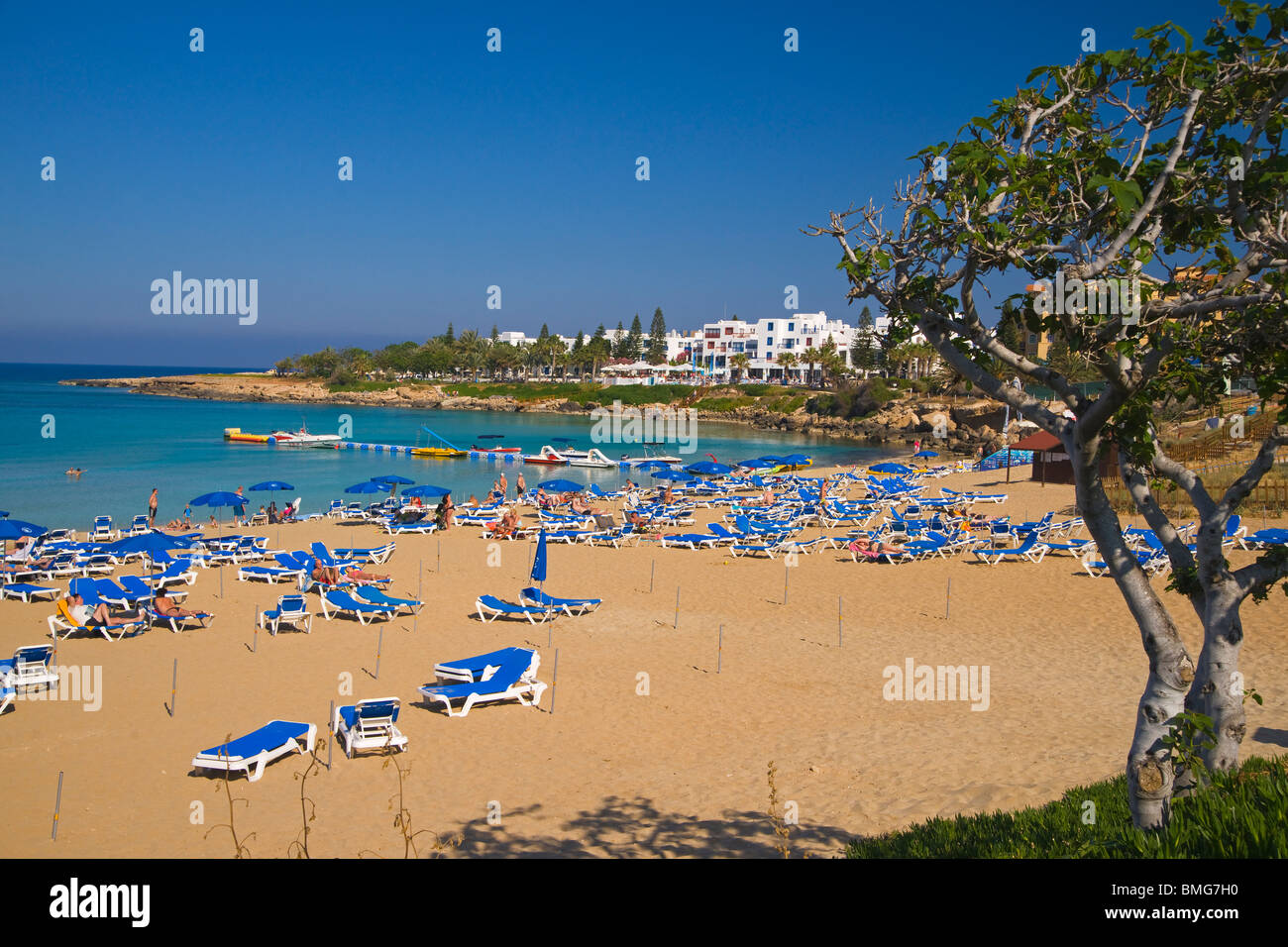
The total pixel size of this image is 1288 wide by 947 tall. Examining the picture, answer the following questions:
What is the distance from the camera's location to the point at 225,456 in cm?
5066

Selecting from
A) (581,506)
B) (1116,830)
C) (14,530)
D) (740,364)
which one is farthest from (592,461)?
(740,364)

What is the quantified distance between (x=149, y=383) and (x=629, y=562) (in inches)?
6718

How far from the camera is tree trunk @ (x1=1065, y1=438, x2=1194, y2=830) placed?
13.8ft

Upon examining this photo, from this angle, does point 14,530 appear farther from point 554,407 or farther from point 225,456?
point 554,407

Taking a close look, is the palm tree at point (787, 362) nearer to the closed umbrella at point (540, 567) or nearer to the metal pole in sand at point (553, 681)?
the closed umbrella at point (540, 567)

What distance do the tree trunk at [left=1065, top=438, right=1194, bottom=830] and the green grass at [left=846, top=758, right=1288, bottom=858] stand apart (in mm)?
154

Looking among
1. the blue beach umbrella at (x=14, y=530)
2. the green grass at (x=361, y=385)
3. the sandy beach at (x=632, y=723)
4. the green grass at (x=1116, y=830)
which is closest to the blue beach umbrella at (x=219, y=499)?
the blue beach umbrella at (x=14, y=530)

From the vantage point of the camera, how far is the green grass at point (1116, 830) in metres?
3.92

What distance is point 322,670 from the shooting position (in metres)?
11.0

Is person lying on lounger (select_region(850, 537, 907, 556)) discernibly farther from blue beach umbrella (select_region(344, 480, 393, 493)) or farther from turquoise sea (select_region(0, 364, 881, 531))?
turquoise sea (select_region(0, 364, 881, 531))

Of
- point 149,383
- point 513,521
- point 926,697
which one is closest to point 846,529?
point 513,521

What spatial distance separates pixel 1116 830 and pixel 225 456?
176 feet

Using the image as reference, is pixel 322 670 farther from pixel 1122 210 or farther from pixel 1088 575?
pixel 1088 575

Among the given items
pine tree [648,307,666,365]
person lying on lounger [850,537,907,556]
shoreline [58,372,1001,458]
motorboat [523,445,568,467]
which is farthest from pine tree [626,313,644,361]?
person lying on lounger [850,537,907,556]
